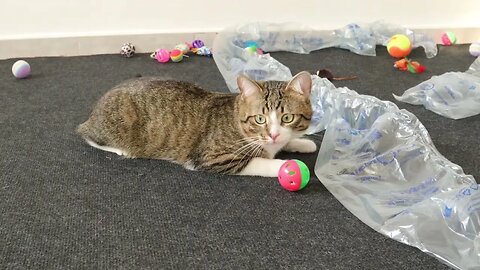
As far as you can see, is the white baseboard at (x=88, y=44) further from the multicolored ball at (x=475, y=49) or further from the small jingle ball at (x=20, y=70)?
the multicolored ball at (x=475, y=49)

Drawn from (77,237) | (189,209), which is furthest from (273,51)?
(77,237)

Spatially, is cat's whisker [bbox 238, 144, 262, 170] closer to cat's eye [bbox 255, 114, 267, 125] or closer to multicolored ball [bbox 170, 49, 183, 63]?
cat's eye [bbox 255, 114, 267, 125]

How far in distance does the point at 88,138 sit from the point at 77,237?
0.56m

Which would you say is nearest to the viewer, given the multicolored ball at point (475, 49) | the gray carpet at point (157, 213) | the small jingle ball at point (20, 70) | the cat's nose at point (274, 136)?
the gray carpet at point (157, 213)

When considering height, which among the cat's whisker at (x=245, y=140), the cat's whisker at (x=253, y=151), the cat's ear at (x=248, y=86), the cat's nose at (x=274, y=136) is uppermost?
the cat's ear at (x=248, y=86)

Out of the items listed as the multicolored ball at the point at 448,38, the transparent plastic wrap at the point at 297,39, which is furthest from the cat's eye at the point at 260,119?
the multicolored ball at the point at 448,38

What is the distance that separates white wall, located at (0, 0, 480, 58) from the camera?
8.96ft

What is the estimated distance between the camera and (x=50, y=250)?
4.10ft

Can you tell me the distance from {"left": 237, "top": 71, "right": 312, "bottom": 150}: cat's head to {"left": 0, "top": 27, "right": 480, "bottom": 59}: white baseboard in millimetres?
1510

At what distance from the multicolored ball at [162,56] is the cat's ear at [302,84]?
1.41m

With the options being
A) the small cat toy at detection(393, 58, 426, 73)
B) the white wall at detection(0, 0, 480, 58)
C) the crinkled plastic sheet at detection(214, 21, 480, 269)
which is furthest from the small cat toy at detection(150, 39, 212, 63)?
the small cat toy at detection(393, 58, 426, 73)

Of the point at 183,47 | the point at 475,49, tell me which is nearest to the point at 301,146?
the point at 183,47

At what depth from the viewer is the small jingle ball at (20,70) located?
243cm

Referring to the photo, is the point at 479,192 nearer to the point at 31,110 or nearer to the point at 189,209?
the point at 189,209
